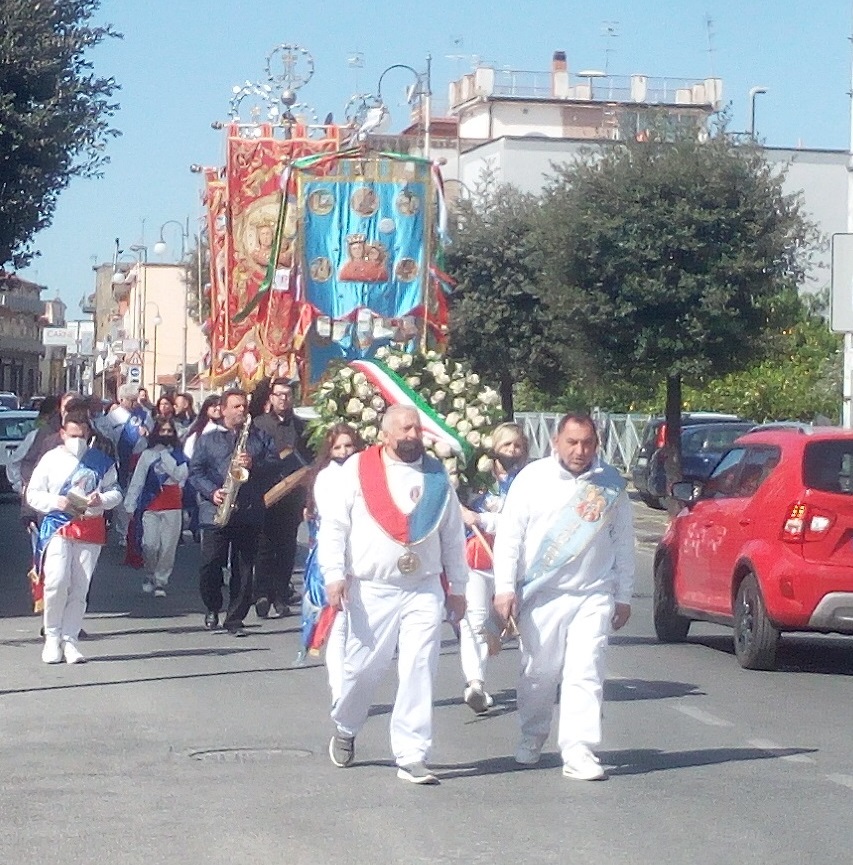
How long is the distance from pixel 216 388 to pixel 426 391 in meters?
16.0

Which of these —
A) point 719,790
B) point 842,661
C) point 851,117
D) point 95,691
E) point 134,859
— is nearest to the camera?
point 134,859

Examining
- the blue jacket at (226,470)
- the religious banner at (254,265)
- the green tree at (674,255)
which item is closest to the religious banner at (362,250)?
the religious banner at (254,265)

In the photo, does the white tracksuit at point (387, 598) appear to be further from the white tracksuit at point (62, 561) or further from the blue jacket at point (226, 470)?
the blue jacket at point (226, 470)

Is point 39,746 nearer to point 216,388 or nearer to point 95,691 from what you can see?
point 95,691

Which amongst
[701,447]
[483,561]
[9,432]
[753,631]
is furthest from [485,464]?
[9,432]

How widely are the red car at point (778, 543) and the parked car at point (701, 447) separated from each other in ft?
63.2

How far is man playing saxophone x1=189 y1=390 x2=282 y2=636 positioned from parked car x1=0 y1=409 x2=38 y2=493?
19411 mm

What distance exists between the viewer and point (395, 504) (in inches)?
332

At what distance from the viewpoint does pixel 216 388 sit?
28250 millimetres

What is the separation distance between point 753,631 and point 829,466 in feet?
3.95

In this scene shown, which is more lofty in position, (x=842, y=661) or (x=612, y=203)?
(x=612, y=203)

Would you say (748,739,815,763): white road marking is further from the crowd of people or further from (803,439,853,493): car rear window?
(803,439,853,493): car rear window

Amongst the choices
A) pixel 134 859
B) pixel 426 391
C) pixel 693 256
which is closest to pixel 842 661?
pixel 426 391

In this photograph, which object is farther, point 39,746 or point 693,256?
point 693,256
